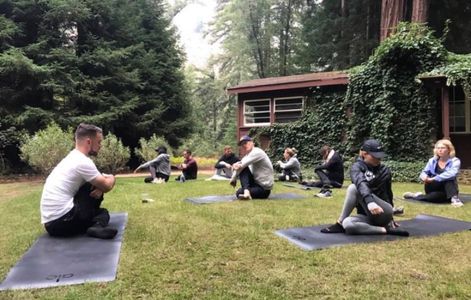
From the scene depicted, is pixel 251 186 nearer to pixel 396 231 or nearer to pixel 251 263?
pixel 396 231

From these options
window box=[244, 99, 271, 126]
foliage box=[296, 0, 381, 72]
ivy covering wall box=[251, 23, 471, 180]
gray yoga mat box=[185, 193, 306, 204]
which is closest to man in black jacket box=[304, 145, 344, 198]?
gray yoga mat box=[185, 193, 306, 204]

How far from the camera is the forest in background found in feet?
57.2

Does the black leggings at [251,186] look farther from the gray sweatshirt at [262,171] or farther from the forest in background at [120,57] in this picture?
the forest in background at [120,57]

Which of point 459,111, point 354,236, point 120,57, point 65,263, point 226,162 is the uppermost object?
point 120,57

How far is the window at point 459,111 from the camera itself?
44.8 feet

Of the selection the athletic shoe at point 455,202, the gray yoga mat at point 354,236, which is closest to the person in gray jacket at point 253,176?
the gray yoga mat at point 354,236

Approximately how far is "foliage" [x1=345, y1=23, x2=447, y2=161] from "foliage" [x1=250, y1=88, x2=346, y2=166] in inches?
66.4

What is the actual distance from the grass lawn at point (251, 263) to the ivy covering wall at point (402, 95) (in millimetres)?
7197

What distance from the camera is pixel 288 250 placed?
4.18 meters

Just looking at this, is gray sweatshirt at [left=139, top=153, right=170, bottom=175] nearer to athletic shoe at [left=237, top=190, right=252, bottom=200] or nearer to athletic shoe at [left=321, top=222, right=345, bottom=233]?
athletic shoe at [left=237, top=190, right=252, bottom=200]

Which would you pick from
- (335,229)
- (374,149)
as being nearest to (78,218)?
(335,229)

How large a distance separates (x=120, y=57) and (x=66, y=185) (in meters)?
16.0

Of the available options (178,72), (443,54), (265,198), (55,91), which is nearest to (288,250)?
(265,198)

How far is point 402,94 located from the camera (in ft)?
43.6
